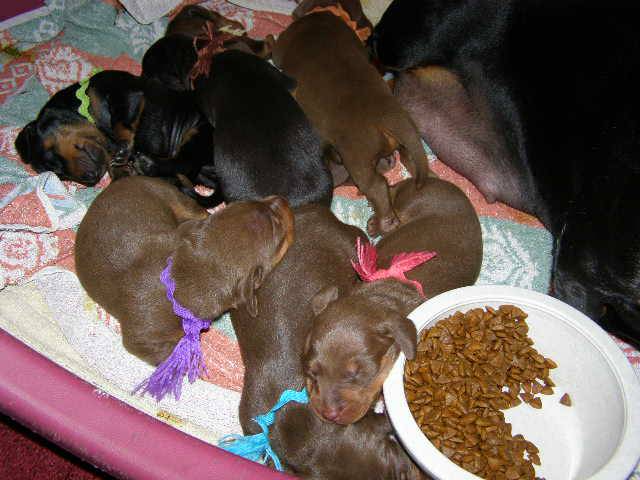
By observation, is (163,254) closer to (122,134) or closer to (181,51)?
(122,134)

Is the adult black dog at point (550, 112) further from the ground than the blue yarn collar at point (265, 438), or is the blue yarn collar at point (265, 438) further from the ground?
the adult black dog at point (550, 112)

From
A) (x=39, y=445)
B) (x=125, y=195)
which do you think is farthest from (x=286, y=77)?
(x=39, y=445)

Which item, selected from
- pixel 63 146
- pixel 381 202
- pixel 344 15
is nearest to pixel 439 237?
pixel 381 202

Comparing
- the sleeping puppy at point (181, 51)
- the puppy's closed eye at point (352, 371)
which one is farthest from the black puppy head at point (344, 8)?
the puppy's closed eye at point (352, 371)

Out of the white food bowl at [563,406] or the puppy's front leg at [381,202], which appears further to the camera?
the puppy's front leg at [381,202]

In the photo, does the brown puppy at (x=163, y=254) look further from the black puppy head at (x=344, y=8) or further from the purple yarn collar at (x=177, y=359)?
the black puppy head at (x=344, y=8)

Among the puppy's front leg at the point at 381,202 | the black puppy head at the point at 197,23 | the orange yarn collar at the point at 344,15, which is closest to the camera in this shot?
the puppy's front leg at the point at 381,202
